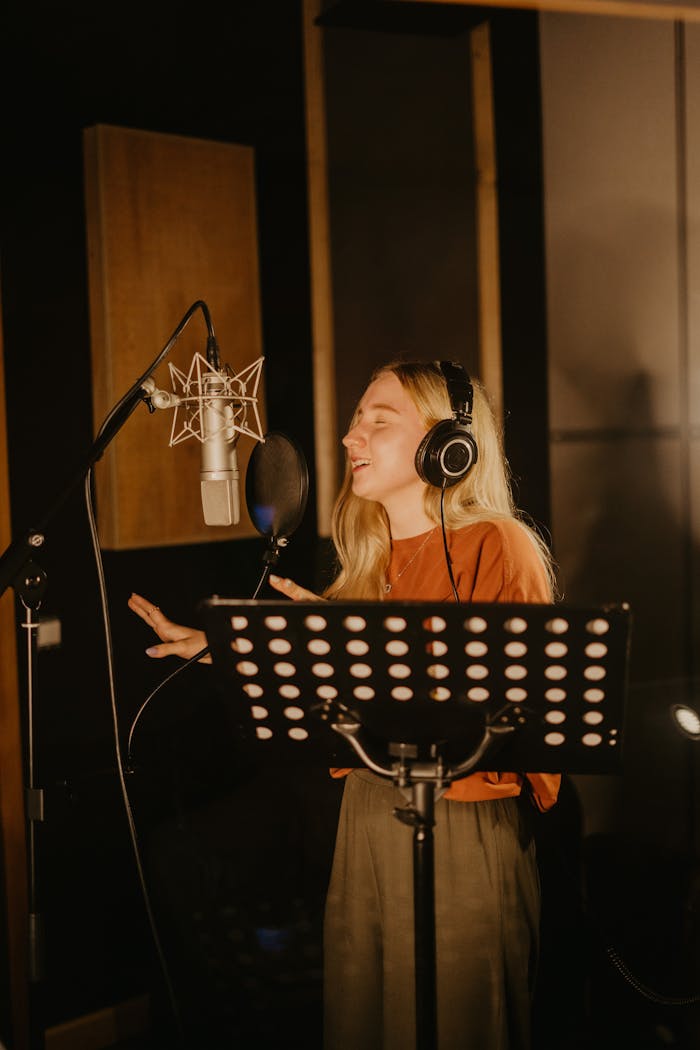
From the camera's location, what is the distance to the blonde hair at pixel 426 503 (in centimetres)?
206

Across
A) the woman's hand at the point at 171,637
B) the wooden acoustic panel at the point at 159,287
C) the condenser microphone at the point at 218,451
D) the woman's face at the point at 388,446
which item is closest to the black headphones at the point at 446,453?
the woman's face at the point at 388,446

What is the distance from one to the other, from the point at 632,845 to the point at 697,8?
2.44 m

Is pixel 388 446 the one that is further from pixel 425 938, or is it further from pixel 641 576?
pixel 641 576

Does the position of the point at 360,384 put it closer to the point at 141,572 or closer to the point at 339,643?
the point at 141,572

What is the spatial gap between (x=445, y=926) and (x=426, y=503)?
845 mm

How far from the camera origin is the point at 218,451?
182cm

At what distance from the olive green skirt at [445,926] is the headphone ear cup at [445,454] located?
598mm

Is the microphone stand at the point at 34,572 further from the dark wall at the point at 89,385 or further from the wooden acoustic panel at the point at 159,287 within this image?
the wooden acoustic panel at the point at 159,287

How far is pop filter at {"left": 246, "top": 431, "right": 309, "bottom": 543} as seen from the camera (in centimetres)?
192

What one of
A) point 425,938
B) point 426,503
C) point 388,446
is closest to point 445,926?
point 425,938

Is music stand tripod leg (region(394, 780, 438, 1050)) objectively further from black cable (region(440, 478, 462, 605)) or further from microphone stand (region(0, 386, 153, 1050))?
microphone stand (region(0, 386, 153, 1050))

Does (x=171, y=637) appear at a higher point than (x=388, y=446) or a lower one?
lower

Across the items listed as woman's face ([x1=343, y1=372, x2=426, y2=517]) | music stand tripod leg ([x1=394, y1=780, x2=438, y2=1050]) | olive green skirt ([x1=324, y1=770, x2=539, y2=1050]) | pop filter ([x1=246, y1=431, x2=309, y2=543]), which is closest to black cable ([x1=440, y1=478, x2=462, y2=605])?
woman's face ([x1=343, y1=372, x2=426, y2=517])

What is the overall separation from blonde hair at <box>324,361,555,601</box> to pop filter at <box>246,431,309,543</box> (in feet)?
0.87
